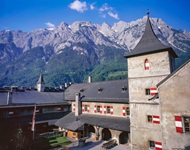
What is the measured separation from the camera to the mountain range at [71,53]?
117 metres

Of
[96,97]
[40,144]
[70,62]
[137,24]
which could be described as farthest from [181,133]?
[137,24]

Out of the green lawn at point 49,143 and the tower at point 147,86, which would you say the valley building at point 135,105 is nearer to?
the tower at point 147,86

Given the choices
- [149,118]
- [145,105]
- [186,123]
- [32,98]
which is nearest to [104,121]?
[149,118]

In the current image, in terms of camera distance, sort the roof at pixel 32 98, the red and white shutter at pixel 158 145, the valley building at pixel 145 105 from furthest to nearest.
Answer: the roof at pixel 32 98, the red and white shutter at pixel 158 145, the valley building at pixel 145 105

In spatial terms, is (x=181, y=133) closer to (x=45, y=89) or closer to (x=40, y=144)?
(x=40, y=144)

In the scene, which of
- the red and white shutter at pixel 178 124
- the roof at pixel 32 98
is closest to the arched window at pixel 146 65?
the red and white shutter at pixel 178 124

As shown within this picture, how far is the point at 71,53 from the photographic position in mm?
145000

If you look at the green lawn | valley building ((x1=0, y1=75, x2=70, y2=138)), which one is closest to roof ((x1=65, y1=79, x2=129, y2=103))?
valley building ((x1=0, y1=75, x2=70, y2=138))

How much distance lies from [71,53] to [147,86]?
440 ft

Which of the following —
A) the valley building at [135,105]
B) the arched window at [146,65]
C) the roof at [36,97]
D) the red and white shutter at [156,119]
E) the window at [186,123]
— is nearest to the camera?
the window at [186,123]

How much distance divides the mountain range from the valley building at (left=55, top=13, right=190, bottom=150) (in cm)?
7161

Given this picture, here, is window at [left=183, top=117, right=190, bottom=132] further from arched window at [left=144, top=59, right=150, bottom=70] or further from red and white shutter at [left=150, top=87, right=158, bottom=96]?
arched window at [left=144, top=59, right=150, bottom=70]

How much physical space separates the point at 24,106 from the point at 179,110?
2469 centimetres

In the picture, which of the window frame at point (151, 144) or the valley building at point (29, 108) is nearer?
the window frame at point (151, 144)
